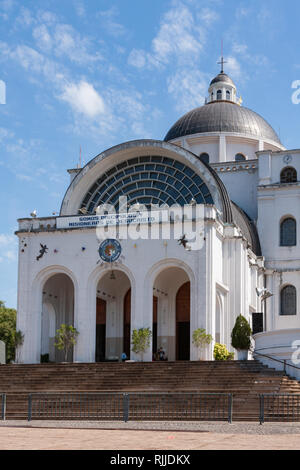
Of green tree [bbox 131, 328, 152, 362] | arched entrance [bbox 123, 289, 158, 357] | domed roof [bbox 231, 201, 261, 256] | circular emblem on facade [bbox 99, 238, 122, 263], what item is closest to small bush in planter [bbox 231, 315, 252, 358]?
green tree [bbox 131, 328, 152, 362]

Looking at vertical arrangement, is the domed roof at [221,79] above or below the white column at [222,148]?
above

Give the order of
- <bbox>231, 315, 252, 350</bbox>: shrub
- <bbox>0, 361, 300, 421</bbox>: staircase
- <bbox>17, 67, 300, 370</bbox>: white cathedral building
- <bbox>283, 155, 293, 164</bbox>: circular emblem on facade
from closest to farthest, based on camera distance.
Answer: <bbox>0, 361, 300, 421</bbox>: staircase
<bbox>231, 315, 252, 350</bbox>: shrub
<bbox>17, 67, 300, 370</bbox>: white cathedral building
<bbox>283, 155, 293, 164</bbox>: circular emblem on facade

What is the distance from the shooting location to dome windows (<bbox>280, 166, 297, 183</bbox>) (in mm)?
41719

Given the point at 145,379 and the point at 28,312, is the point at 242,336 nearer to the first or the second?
the point at 145,379

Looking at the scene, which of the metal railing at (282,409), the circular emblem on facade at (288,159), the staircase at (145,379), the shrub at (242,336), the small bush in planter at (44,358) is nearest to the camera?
the metal railing at (282,409)

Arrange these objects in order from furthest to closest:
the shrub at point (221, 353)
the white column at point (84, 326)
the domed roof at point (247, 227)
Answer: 1. the domed roof at point (247, 227)
2. the white column at point (84, 326)
3. the shrub at point (221, 353)

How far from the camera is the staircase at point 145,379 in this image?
24484 millimetres

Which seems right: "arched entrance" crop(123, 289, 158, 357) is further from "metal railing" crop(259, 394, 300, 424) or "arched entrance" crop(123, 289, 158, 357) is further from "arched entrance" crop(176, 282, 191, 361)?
"metal railing" crop(259, 394, 300, 424)

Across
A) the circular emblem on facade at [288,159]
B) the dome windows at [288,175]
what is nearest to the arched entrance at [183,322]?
the dome windows at [288,175]

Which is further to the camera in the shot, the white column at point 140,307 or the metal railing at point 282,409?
the white column at point 140,307

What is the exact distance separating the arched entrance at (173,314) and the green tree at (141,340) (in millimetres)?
3105

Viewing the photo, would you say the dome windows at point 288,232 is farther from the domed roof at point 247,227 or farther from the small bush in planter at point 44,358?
the small bush in planter at point 44,358

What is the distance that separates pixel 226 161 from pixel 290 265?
8780mm

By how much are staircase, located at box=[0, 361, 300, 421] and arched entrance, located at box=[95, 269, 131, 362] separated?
6282mm
